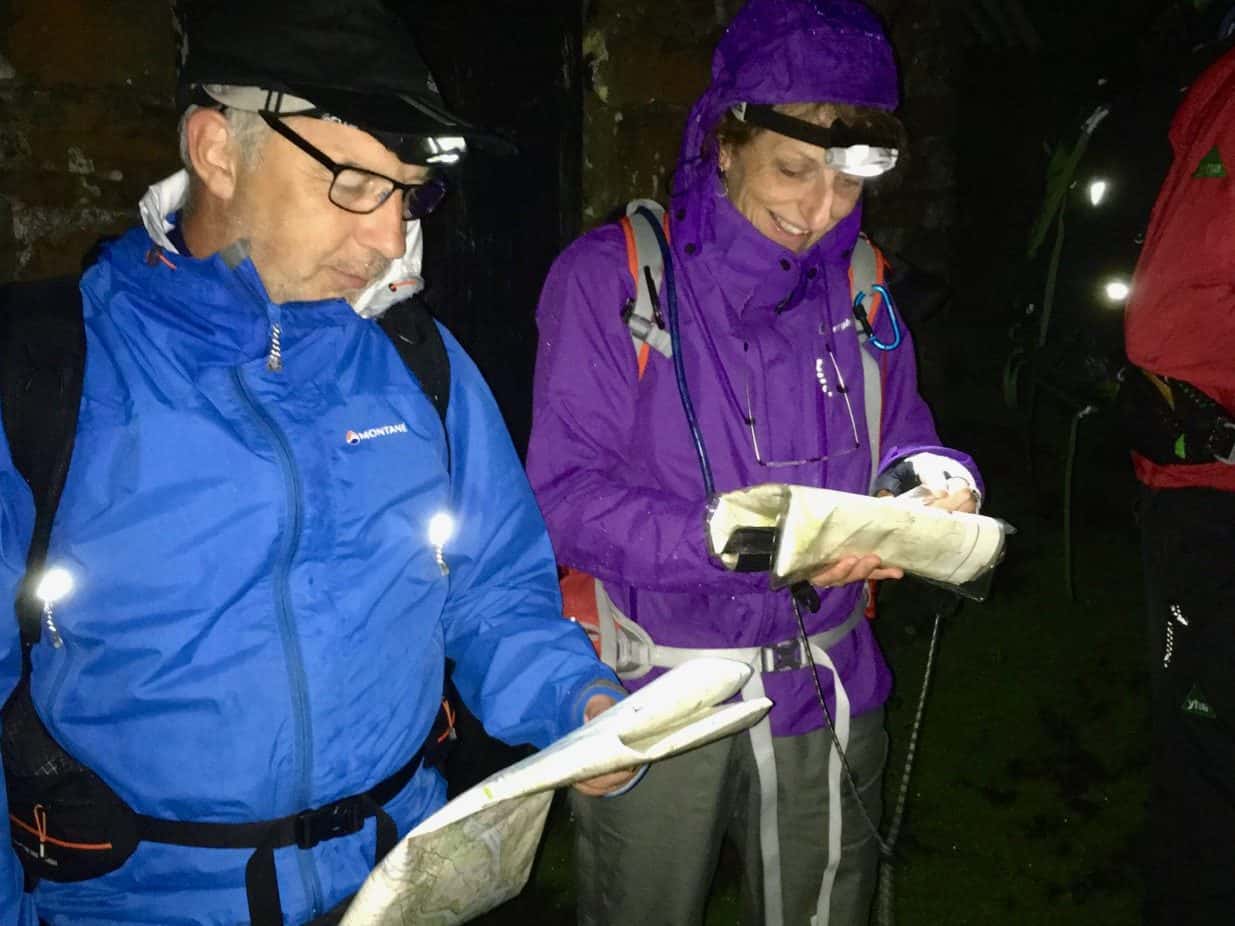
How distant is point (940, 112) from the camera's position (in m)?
3.88

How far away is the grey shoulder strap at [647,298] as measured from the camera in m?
1.84

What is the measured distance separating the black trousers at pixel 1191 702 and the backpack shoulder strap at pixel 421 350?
5.90ft

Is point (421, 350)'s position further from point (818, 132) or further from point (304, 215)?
point (818, 132)

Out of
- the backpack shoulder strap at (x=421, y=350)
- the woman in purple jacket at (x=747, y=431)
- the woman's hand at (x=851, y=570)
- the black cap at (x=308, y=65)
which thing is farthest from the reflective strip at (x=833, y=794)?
the black cap at (x=308, y=65)

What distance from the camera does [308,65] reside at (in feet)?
4.32

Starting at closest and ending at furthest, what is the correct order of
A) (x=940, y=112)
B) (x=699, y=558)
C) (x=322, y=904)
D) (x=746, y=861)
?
(x=322, y=904) → (x=699, y=558) → (x=746, y=861) → (x=940, y=112)

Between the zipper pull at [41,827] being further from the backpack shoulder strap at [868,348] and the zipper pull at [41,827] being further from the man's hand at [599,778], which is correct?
the backpack shoulder strap at [868,348]

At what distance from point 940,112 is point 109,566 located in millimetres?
3716

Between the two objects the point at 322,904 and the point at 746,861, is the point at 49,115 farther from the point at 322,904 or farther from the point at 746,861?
the point at 746,861

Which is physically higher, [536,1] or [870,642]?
[536,1]

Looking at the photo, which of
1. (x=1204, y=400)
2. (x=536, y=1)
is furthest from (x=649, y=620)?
(x=536, y=1)

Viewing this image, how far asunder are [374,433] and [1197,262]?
5.75ft

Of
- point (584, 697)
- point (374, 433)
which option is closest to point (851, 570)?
point (584, 697)

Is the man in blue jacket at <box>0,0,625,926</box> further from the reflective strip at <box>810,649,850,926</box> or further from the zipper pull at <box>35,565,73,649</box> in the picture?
the reflective strip at <box>810,649,850,926</box>
